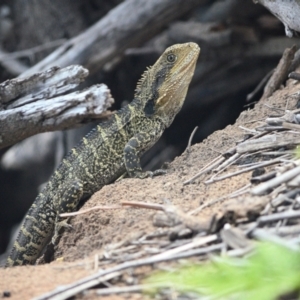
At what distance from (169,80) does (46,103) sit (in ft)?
5.57

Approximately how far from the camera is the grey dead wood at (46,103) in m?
5.34


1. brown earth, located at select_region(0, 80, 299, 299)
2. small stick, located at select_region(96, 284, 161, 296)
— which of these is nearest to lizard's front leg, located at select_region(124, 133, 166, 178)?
brown earth, located at select_region(0, 80, 299, 299)

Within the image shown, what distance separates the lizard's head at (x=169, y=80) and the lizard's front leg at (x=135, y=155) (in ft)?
1.29

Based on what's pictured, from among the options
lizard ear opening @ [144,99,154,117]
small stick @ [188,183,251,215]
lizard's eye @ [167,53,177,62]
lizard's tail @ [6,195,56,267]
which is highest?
lizard's eye @ [167,53,177,62]

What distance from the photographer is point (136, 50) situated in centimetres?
984

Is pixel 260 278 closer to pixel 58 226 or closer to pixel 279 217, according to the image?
pixel 279 217

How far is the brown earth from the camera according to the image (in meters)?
3.57

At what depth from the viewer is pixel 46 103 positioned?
5.48m

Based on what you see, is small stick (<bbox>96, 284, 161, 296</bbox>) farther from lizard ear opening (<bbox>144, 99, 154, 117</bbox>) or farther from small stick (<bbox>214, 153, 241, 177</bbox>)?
lizard ear opening (<bbox>144, 99, 154, 117</bbox>)

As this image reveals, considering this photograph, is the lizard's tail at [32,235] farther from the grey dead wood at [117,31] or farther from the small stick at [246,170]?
the grey dead wood at [117,31]

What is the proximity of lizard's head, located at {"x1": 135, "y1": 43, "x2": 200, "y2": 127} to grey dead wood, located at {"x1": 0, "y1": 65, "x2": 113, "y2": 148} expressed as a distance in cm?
119

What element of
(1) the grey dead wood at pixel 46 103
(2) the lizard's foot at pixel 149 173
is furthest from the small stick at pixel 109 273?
(2) the lizard's foot at pixel 149 173

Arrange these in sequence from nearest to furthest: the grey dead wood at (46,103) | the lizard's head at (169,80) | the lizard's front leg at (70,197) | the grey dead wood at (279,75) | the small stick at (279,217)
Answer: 1. the small stick at (279,217)
2. the grey dead wood at (46,103)
3. the lizard's front leg at (70,197)
4. the lizard's head at (169,80)
5. the grey dead wood at (279,75)

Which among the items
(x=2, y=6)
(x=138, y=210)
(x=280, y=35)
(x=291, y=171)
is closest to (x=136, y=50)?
(x=280, y=35)
